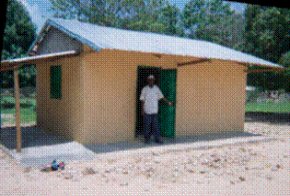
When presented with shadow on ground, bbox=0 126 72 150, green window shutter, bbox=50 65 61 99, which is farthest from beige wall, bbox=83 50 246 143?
green window shutter, bbox=50 65 61 99

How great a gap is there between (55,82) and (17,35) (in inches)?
575

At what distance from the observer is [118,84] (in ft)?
27.9

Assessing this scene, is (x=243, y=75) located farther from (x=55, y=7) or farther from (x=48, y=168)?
(x=55, y=7)

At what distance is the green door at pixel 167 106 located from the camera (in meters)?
8.97

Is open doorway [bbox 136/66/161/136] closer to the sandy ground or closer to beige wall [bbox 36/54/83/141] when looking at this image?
beige wall [bbox 36/54/83/141]

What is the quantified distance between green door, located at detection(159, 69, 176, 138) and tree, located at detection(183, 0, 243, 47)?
76.3ft

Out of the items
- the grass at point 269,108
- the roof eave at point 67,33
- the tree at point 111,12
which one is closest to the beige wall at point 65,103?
the roof eave at point 67,33

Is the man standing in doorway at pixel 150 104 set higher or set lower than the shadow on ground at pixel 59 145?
higher

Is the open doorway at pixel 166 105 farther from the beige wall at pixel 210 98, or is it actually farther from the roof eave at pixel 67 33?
the roof eave at pixel 67 33

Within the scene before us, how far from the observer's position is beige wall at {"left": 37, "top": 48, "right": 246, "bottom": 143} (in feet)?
26.5

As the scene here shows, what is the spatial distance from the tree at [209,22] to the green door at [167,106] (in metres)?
23.3

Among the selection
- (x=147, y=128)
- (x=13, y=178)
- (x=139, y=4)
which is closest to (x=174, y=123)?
(x=147, y=128)

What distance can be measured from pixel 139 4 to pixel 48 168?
79.1 feet

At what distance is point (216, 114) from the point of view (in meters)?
10.6
